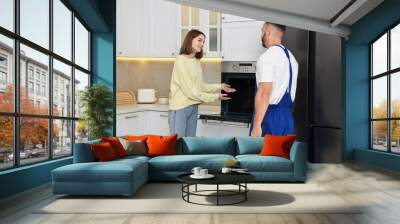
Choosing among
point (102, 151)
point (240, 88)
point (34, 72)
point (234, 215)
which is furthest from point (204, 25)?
point (234, 215)

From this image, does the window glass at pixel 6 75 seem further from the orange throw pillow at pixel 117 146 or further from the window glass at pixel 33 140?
the orange throw pillow at pixel 117 146

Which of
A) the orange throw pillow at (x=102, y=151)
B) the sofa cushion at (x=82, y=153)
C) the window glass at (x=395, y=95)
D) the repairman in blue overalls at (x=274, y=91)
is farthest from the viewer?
the repairman in blue overalls at (x=274, y=91)

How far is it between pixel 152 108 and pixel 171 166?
10.5ft

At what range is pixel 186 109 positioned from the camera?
356 inches

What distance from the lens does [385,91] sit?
868 centimetres

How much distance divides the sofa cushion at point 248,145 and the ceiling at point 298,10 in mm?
2631

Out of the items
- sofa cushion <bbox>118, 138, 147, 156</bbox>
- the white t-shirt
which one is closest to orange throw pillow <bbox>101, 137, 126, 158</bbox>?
sofa cushion <bbox>118, 138, 147, 156</bbox>

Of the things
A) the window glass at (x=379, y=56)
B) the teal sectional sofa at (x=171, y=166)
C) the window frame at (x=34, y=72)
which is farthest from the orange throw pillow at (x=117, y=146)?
the window glass at (x=379, y=56)

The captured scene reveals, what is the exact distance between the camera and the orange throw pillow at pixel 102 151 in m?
5.69

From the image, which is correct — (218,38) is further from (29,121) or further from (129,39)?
(29,121)

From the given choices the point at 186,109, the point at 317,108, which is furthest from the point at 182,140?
the point at 317,108

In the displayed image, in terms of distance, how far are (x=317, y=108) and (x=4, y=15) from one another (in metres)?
6.93

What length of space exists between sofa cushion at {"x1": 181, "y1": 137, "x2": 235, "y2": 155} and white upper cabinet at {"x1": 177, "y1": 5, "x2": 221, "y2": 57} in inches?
107

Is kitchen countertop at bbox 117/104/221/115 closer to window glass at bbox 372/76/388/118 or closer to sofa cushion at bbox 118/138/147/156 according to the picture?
sofa cushion at bbox 118/138/147/156
